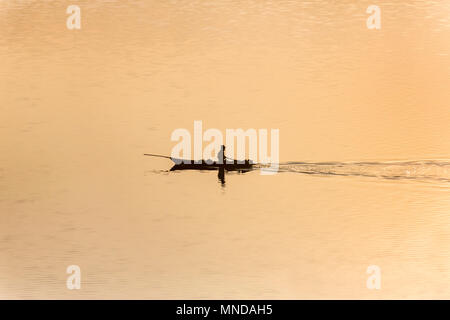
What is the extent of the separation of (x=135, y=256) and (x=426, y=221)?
1.00 m

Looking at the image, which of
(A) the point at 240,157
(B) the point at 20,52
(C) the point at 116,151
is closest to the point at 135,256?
(C) the point at 116,151

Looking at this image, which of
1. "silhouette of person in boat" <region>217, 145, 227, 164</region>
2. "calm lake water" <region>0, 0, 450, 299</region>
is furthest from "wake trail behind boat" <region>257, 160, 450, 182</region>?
"silhouette of person in boat" <region>217, 145, 227, 164</region>

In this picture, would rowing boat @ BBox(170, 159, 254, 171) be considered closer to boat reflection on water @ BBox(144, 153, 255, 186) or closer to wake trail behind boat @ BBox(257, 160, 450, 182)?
boat reflection on water @ BBox(144, 153, 255, 186)

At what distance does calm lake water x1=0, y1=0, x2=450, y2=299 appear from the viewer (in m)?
1.74

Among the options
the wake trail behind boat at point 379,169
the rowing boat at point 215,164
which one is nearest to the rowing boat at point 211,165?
the rowing boat at point 215,164

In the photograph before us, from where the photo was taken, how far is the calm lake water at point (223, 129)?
1736 millimetres

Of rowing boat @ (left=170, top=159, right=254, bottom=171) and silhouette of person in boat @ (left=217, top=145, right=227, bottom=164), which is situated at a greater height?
silhouette of person in boat @ (left=217, top=145, right=227, bottom=164)

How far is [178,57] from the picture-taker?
177 cm

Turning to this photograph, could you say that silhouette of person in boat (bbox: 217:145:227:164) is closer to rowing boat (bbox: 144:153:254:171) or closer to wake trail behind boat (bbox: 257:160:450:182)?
rowing boat (bbox: 144:153:254:171)

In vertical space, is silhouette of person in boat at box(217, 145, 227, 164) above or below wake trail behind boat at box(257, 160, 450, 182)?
above

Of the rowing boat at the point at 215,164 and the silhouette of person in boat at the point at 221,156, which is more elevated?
the silhouette of person in boat at the point at 221,156

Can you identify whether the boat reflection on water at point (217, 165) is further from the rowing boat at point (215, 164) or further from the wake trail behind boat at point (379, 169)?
the wake trail behind boat at point (379, 169)

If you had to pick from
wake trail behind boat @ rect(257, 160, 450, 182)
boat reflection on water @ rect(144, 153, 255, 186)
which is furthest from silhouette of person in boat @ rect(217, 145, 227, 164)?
wake trail behind boat @ rect(257, 160, 450, 182)

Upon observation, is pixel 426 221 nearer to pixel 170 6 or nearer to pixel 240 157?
pixel 240 157
